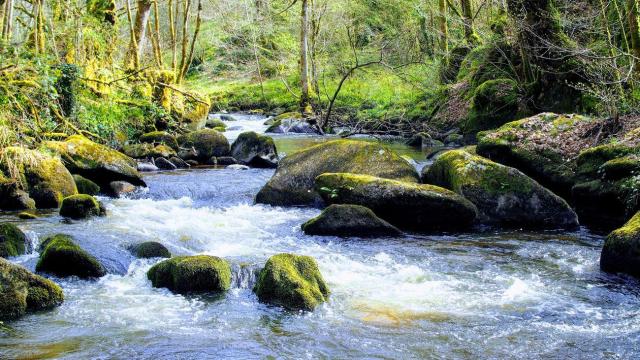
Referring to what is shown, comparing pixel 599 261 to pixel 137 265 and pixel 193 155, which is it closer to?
pixel 137 265

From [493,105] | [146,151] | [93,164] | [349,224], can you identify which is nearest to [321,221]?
[349,224]

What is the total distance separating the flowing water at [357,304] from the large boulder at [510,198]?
562 millimetres

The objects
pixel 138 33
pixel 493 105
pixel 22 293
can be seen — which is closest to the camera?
pixel 22 293

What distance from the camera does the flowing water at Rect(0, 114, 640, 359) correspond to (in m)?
5.82

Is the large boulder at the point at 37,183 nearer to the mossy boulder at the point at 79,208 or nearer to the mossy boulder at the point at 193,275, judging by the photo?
the mossy boulder at the point at 79,208

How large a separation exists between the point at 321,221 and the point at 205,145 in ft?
28.9

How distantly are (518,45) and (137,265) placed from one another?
14.4m

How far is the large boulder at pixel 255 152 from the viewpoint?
17.3 m

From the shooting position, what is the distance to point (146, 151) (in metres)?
17.8

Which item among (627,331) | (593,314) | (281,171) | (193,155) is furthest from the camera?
(193,155)

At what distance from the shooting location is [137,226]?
410 inches

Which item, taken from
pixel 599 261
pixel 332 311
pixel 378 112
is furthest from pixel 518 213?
pixel 378 112

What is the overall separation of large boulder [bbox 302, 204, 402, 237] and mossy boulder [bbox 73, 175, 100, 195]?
5428 mm

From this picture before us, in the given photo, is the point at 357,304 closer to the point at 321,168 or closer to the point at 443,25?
the point at 321,168
